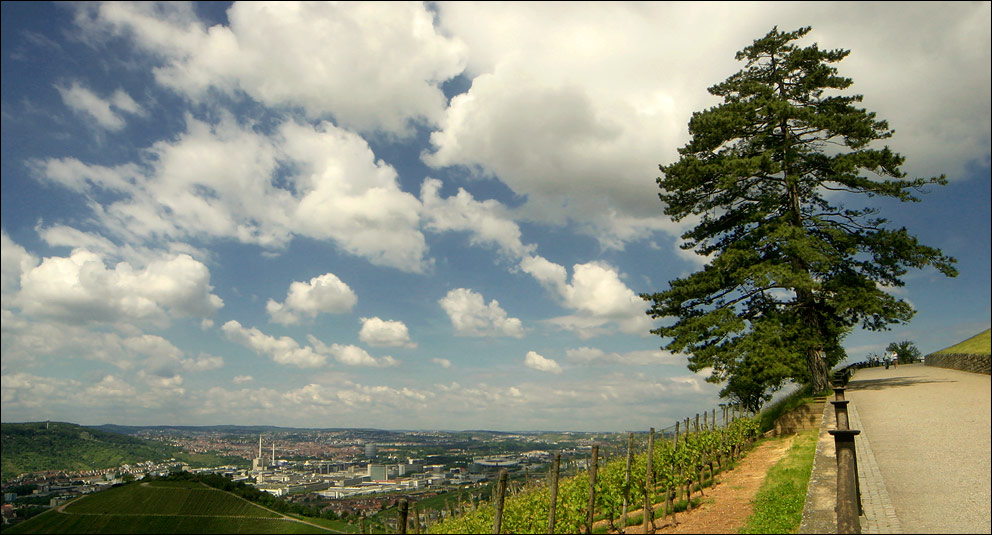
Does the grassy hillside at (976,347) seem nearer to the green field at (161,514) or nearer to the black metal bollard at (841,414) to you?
the black metal bollard at (841,414)

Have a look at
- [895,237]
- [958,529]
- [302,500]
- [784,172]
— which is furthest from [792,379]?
[302,500]

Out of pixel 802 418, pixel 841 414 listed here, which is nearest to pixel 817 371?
pixel 802 418

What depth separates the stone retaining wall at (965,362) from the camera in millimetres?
18934

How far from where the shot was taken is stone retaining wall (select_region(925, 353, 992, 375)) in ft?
62.1

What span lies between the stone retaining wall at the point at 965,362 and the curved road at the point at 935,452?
1.83 meters

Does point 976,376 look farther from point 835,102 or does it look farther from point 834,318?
point 835,102

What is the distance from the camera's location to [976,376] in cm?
1948

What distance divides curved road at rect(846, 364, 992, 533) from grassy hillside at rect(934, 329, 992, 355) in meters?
1.21

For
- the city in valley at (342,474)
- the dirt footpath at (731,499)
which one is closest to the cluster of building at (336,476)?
the city in valley at (342,474)

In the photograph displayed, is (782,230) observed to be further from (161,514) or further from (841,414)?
(161,514)

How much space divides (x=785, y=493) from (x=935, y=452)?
106 inches

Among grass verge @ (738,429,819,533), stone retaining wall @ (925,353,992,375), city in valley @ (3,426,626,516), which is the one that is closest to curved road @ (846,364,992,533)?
grass verge @ (738,429,819,533)

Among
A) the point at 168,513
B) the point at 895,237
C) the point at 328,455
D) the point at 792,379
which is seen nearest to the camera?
the point at 792,379

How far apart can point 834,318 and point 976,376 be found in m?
6.66
